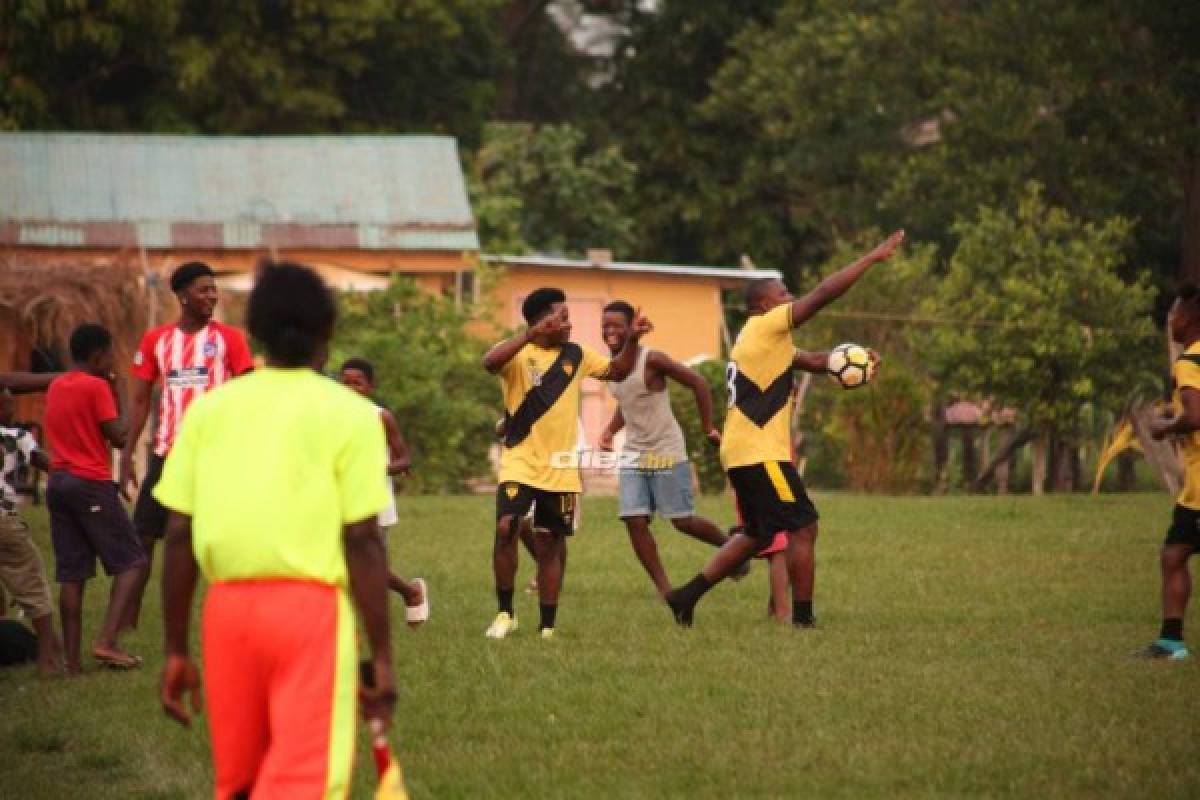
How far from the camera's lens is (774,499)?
529 inches

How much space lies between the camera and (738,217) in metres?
50.8

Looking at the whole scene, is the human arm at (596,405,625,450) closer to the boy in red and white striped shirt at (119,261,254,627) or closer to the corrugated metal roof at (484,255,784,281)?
the boy in red and white striped shirt at (119,261,254,627)

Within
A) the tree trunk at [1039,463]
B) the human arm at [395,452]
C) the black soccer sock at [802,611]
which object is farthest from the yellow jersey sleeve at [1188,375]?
the tree trunk at [1039,463]

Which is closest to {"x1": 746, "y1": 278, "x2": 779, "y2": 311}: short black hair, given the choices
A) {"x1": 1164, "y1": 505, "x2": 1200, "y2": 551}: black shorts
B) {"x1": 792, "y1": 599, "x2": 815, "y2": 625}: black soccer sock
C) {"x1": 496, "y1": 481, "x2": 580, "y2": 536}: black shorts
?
{"x1": 496, "y1": 481, "x2": 580, "y2": 536}: black shorts

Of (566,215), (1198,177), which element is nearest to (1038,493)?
(1198,177)

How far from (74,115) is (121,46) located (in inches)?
83.1

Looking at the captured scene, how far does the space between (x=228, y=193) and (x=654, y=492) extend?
2377 cm

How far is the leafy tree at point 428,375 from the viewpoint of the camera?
30.1 metres

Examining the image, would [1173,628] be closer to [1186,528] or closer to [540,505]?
[1186,528]

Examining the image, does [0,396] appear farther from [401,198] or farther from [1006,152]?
[1006,152]

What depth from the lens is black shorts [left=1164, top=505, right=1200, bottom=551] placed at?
12.0 m

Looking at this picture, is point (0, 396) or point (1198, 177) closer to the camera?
point (0, 396)

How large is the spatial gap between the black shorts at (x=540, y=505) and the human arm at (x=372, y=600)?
6.89 meters

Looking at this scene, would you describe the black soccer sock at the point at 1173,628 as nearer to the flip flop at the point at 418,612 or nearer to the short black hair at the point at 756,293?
the short black hair at the point at 756,293
